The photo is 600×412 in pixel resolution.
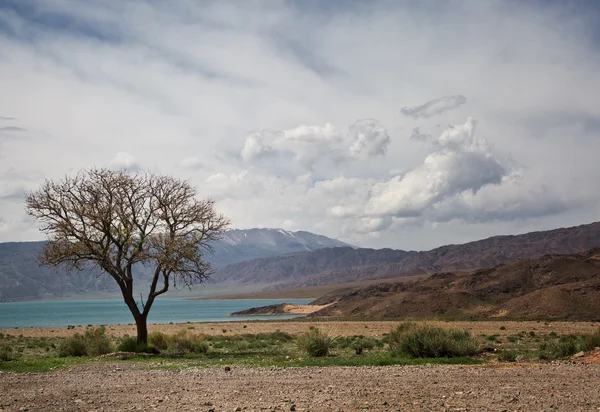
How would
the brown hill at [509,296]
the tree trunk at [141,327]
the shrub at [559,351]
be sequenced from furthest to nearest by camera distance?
the brown hill at [509,296] < the tree trunk at [141,327] < the shrub at [559,351]

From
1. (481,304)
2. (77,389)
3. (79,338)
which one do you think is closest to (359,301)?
(481,304)

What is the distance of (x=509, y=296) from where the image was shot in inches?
3346

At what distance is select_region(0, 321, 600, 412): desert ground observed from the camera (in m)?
11.1

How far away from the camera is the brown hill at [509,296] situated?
228ft

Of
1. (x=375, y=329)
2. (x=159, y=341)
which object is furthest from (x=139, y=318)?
(x=375, y=329)

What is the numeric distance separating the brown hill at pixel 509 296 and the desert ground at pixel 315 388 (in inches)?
2139

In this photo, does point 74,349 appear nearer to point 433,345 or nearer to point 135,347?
point 135,347

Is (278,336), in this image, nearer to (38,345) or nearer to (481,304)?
(38,345)

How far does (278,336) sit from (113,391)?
2508cm

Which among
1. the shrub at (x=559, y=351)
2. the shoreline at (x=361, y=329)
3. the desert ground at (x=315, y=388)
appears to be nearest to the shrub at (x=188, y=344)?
the desert ground at (x=315, y=388)

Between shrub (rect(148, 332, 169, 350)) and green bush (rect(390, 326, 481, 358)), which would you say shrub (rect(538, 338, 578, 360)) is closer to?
green bush (rect(390, 326, 481, 358))

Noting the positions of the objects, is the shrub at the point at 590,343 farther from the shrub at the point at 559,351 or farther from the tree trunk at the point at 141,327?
the tree trunk at the point at 141,327

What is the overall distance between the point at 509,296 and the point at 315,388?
78450mm

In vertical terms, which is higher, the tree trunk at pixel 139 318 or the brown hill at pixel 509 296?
the tree trunk at pixel 139 318
